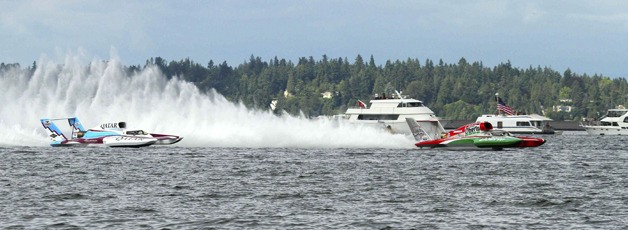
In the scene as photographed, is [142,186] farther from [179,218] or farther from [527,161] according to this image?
[527,161]

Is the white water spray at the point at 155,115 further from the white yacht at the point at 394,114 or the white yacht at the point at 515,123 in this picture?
the white yacht at the point at 515,123

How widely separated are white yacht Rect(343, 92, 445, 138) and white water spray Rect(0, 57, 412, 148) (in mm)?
31220

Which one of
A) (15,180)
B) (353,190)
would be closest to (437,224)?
(353,190)

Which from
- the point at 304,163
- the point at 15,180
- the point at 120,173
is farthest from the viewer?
the point at 304,163

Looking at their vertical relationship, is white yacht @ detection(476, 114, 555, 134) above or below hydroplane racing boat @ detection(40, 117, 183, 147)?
above

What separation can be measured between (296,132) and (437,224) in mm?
51751

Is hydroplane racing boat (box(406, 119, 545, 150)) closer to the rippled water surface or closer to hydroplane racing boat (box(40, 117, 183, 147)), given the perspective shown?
the rippled water surface

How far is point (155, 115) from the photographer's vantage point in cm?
9188

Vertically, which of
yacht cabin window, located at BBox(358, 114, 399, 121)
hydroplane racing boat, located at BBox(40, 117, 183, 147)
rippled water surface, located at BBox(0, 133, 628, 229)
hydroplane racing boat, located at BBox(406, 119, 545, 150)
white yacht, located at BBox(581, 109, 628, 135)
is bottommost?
rippled water surface, located at BBox(0, 133, 628, 229)

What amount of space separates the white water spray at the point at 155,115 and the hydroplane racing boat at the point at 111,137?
658cm

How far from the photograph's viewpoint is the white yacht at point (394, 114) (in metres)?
130

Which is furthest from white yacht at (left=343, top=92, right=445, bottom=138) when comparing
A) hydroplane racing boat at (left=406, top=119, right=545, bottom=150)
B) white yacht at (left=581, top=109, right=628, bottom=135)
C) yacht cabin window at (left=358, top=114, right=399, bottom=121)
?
hydroplane racing boat at (left=406, top=119, right=545, bottom=150)

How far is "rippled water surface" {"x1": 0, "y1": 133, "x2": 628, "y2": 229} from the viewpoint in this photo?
34.9 m

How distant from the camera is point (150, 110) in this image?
317 ft
